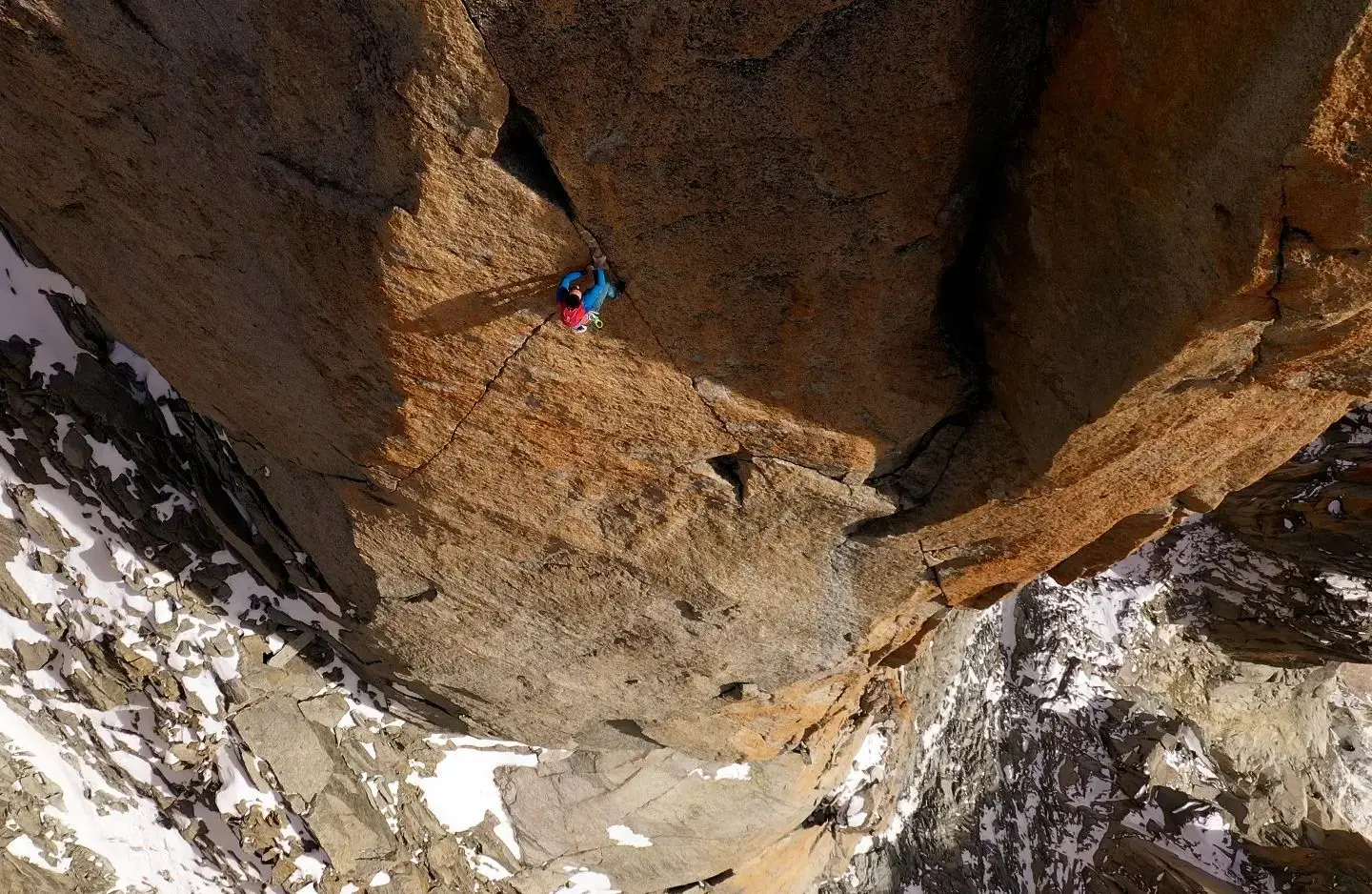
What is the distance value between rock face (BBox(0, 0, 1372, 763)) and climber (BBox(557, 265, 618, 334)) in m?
0.08

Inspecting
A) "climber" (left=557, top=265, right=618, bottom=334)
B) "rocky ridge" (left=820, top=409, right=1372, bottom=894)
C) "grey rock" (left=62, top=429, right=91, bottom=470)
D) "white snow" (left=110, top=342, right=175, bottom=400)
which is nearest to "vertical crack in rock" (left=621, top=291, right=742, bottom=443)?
"climber" (left=557, top=265, right=618, bottom=334)

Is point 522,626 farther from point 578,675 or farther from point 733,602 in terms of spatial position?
point 733,602

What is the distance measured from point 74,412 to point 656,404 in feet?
10.6

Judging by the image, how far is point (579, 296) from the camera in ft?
7.05

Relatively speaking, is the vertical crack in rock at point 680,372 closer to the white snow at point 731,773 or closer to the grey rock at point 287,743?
the white snow at point 731,773

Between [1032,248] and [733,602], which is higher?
[1032,248]

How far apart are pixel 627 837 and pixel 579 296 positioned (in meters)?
4.23

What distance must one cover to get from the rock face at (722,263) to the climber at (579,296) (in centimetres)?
8

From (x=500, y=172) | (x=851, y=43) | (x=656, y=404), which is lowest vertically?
(x=656, y=404)

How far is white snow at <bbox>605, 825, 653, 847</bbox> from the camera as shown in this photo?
16.8 ft

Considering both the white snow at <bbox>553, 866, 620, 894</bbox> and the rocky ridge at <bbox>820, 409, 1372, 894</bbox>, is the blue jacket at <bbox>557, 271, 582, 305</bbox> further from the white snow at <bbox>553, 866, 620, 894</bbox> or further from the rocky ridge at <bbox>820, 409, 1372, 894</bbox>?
the rocky ridge at <bbox>820, 409, 1372, 894</bbox>

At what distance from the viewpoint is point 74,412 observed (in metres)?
3.90

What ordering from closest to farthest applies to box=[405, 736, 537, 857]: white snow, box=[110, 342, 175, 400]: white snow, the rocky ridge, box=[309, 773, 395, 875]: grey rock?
box=[110, 342, 175, 400]: white snow < box=[309, 773, 395, 875]: grey rock < box=[405, 736, 537, 857]: white snow < the rocky ridge

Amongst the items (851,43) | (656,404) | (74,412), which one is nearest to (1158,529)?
(656,404)
